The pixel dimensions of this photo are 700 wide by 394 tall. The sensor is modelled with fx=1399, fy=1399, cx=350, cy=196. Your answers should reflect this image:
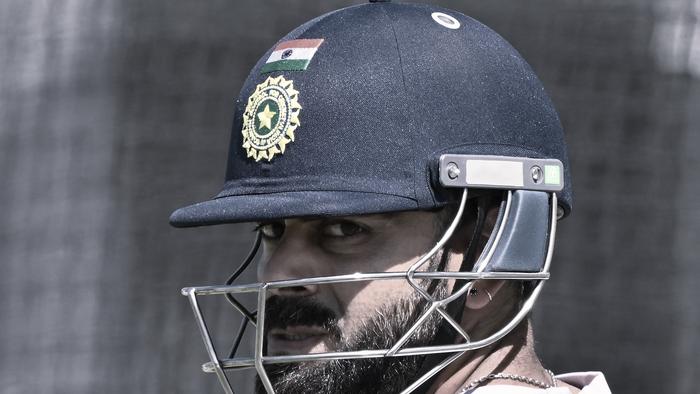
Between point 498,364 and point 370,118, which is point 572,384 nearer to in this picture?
point 498,364

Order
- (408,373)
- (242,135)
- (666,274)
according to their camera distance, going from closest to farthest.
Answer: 1. (408,373)
2. (242,135)
3. (666,274)

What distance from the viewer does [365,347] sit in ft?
7.50

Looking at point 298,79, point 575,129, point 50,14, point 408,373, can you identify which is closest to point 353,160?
point 298,79

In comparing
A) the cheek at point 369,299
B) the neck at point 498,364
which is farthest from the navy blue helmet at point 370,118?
the neck at point 498,364

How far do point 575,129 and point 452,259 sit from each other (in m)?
1.71

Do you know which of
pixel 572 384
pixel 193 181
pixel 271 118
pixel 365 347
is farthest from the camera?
pixel 193 181

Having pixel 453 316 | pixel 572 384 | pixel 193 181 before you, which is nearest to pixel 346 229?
pixel 453 316

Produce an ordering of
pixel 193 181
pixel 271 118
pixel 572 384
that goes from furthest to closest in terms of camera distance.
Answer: pixel 193 181 < pixel 572 384 < pixel 271 118

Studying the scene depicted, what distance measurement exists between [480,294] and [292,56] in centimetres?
53

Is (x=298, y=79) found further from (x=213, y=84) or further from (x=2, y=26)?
(x=2, y=26)

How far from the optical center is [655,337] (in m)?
3.95

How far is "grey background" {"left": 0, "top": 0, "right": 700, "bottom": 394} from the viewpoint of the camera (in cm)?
394

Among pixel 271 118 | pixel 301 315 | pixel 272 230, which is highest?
pixel 271 118

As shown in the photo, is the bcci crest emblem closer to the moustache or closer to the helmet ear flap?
the moustache
